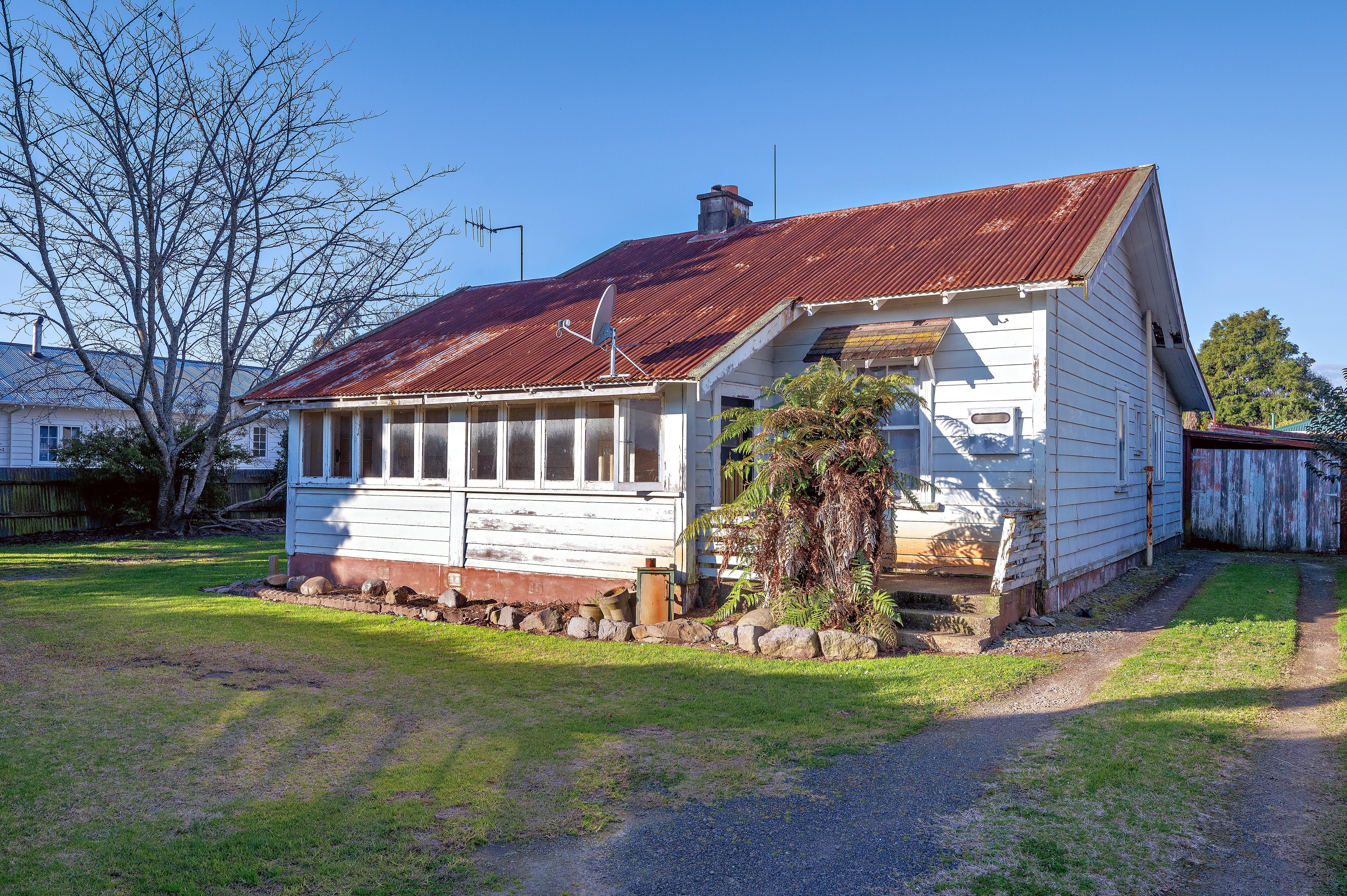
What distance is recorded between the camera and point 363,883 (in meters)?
4.14

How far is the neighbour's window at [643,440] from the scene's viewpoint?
11375 millimetres

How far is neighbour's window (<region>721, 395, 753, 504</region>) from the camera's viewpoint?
11828mm

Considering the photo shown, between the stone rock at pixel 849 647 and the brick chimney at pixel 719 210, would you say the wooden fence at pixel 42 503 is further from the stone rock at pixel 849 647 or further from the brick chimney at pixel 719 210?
the stone rock at pixel 849 647

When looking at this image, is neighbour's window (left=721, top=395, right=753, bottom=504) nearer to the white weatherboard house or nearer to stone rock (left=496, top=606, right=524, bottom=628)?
the white weatherboard house

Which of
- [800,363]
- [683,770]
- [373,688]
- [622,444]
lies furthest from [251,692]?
[800,363]

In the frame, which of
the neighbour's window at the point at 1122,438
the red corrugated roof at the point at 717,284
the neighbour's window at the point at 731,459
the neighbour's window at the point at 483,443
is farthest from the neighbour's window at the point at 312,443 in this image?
the neighbour's window at the point at 1122,438

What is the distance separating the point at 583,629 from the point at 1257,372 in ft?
150

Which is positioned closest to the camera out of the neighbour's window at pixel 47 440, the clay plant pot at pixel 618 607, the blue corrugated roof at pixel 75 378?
the clay plant pot at pixel 618 607

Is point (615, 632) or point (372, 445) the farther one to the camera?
point (372, 445)

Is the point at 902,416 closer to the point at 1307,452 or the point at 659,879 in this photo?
the point at 659,879

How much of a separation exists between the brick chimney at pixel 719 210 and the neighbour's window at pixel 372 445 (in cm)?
732

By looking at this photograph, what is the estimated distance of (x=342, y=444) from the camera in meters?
14.8

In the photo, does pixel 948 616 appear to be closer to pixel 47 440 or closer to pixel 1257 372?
pixel 47 440

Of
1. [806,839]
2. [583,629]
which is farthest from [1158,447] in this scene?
[806,839]
